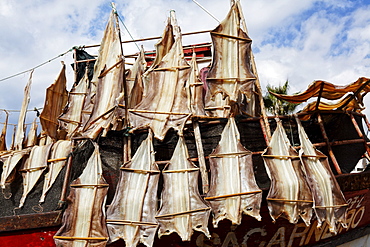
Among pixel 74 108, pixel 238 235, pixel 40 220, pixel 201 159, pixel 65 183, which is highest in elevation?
pixel 74 108

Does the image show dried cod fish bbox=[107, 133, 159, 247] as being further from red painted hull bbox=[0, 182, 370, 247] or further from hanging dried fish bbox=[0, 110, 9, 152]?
hanging dried fish bbox=[0, 110, 9, 152]

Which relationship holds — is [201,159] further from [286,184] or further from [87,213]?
[87,213]

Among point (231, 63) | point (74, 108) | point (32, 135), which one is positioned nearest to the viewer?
point (231, 63)

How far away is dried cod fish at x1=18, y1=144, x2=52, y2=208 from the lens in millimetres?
6391

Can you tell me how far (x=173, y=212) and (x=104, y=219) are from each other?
3.11 feet

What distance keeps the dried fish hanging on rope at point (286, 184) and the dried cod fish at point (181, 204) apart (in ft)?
3.08

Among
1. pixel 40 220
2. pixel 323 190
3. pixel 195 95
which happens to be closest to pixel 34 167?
pixel 40 220

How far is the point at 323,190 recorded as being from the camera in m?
4.88

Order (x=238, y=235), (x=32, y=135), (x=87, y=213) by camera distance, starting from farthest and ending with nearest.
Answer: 1. (x=32, y=135)
2. (x=238, y=235)
3. (x=87, y=213)

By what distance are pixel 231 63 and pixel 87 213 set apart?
126 inches

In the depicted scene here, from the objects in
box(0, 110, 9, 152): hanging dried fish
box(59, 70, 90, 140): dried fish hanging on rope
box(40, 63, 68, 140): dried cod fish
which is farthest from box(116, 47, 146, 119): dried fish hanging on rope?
box(0, 110, 9, 152): hanging dried fish

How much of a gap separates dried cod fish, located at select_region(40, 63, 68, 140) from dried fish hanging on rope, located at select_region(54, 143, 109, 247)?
14.5 feet

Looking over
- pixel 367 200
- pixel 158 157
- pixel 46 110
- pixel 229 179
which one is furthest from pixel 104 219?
pixel 46 110

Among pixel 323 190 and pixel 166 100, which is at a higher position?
pixel 166 100
